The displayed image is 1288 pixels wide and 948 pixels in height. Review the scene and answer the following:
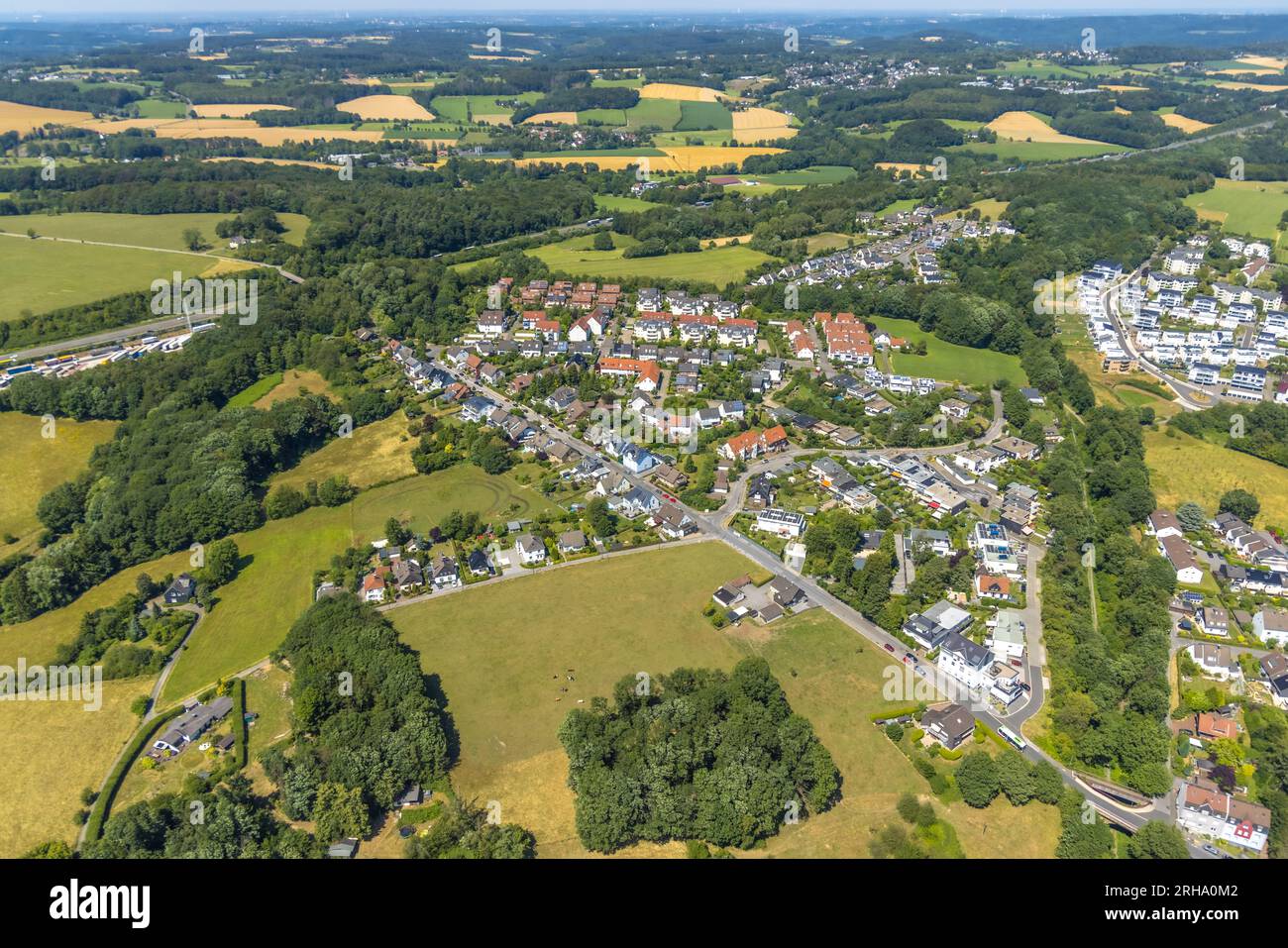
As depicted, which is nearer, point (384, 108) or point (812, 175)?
point (812, 175)

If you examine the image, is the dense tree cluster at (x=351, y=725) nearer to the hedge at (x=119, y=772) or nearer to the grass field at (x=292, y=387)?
the hedge at (x=119, y=772)

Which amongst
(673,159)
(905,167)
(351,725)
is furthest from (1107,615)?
(673,159)

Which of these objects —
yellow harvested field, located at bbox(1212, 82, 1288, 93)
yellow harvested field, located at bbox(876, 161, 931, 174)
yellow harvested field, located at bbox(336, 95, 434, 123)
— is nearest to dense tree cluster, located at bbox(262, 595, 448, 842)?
yellow harvested field, located at bbox(876, 161, 931, 174)

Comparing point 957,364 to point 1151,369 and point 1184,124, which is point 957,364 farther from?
point 1184,124

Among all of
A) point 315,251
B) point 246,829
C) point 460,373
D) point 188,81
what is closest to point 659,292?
point 460,373

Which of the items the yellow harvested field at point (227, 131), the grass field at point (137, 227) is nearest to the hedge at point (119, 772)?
the grass field at point (137, 227)

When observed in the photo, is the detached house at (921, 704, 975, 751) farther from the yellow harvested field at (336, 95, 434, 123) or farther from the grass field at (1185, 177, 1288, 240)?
the yellow harvested field at (336, 95, 434, 123)
